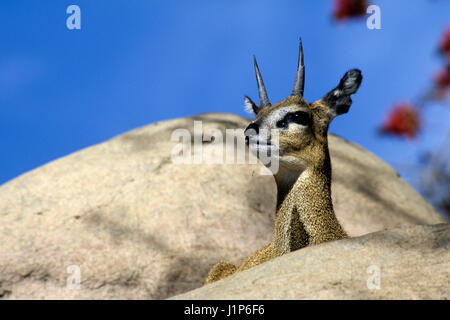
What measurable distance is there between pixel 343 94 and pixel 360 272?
5.34 ft

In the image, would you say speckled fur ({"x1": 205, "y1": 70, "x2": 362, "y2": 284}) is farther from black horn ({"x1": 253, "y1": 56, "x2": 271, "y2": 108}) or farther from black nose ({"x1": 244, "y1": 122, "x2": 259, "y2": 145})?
black horn ({"x1": 253, "y1": 56, "x2": 271, "y2": 108})

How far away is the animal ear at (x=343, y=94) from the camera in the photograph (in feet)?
13.9

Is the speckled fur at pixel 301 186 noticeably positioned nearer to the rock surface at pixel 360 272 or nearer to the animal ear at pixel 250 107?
the animal ear at pixel 250 107

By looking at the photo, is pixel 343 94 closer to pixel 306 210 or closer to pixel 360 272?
pixel 306 210

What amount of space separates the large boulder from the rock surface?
2780 mm

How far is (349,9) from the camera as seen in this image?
25.3ft

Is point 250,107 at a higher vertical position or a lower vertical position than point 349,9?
lower

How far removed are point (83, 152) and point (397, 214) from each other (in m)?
3.90

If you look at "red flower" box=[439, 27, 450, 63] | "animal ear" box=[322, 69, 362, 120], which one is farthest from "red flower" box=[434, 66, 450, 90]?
"animal ear" box=[322, 69, 362, 120]

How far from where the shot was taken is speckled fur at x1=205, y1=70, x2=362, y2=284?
4.02m

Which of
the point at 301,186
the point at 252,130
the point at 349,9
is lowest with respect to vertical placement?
the point at 301,186

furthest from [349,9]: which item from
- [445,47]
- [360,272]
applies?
[360,272]

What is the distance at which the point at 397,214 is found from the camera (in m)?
7.18
